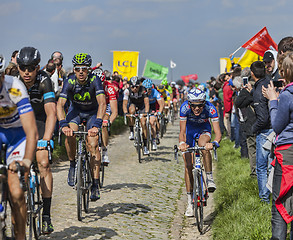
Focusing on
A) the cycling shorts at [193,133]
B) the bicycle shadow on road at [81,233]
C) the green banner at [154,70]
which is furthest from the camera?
the green banner at [154,70]

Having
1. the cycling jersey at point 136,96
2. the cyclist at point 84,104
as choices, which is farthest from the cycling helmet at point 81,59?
the cycling jersey at point 136,96

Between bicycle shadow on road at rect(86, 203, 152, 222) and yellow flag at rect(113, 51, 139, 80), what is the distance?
20.4 metres

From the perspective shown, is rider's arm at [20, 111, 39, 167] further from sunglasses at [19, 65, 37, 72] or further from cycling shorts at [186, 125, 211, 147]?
cycling shorts at [186, 125, 211, 147]

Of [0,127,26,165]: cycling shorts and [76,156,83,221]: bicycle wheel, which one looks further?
[76,156,83,221]: bicycle wheel

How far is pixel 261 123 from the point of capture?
829 centimetres

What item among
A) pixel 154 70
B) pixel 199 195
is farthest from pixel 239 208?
pixel 154 70

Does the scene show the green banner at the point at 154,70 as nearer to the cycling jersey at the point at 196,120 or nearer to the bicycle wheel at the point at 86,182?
the cycling jersey at the point at 196,120

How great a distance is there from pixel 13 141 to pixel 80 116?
4.00 m

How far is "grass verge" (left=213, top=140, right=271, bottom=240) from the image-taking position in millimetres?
6848

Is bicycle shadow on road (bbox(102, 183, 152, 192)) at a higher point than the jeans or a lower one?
lower

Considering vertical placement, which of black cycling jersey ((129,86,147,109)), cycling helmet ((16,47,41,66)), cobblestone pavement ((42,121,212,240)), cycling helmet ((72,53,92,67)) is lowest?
cobblestone pavement ((42,121,212,240))

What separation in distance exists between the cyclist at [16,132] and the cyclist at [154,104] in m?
11.5

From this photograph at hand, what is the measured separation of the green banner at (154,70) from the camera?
39.5 m

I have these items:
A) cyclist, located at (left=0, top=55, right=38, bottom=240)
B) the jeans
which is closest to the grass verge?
the jeans
